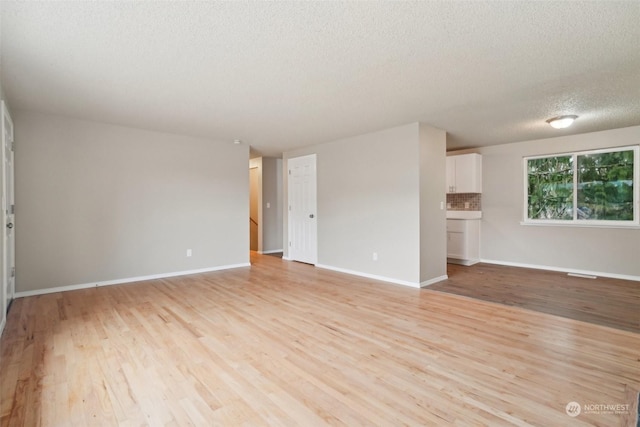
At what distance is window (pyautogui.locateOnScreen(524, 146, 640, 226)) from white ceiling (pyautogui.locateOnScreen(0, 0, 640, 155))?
1.19m

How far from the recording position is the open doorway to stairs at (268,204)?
25.0 ft

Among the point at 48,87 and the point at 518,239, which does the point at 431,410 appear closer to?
the point at 48,87

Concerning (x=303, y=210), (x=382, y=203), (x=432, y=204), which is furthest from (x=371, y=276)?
(x=303, y=210)

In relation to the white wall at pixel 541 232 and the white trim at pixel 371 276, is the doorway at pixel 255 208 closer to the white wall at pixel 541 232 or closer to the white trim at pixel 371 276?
the white trim at pixel 371 276

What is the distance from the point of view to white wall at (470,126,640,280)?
495 centimetres

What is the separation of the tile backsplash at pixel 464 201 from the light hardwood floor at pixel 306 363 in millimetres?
3303

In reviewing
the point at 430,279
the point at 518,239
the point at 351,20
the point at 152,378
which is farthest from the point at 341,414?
the point at 518,239

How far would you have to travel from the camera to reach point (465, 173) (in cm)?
636

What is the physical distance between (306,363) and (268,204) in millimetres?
5652

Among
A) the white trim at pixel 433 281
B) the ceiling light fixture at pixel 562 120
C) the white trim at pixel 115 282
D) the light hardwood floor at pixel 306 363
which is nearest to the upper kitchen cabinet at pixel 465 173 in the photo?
the ceiling light fixture at pixel 562 120

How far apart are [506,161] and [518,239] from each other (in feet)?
4.95

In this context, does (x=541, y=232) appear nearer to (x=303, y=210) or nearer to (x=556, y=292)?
(x=556, y=292)

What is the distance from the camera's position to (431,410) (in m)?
1.76

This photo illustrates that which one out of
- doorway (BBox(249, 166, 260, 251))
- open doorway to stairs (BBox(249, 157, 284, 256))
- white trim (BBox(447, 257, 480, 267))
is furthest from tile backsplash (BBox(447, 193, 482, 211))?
doorway (BBox(249, 166, 260, 251))
